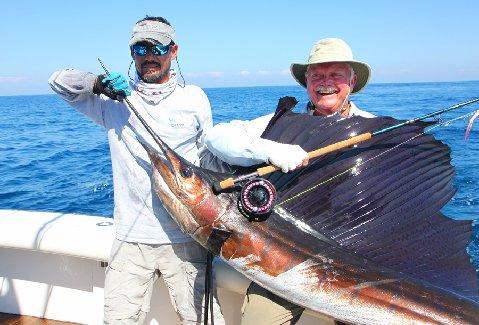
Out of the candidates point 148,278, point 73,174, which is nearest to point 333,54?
point 148,278

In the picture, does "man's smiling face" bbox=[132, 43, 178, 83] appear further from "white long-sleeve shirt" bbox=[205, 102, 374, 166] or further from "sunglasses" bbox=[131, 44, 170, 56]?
"white long-sleeve shirt" bbox=[205, 102, 374, 166]

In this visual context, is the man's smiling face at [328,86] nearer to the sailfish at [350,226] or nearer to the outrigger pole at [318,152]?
the sailfish at [350,226]

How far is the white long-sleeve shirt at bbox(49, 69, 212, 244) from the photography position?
2.30m

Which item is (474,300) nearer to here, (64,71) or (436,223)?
(436,223)

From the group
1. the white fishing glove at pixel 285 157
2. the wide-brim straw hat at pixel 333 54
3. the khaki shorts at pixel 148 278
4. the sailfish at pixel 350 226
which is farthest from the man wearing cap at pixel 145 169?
the wide-brim straw hat at pixel 333 54

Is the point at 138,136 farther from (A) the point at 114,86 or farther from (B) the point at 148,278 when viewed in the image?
(B) the point at 148,278

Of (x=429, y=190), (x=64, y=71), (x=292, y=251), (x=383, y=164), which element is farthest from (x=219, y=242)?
(x=64, y=71)

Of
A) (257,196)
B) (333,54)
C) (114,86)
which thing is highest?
(333,54)

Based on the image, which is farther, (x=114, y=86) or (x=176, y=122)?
(x=176, y=122)

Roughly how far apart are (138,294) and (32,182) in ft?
25.7

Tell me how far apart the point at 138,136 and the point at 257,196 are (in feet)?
2.51

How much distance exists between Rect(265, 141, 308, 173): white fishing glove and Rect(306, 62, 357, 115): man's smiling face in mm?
586

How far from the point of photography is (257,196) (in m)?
1.98

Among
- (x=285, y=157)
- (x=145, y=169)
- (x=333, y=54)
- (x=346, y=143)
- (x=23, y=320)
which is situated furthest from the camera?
(x=23, y=320)
